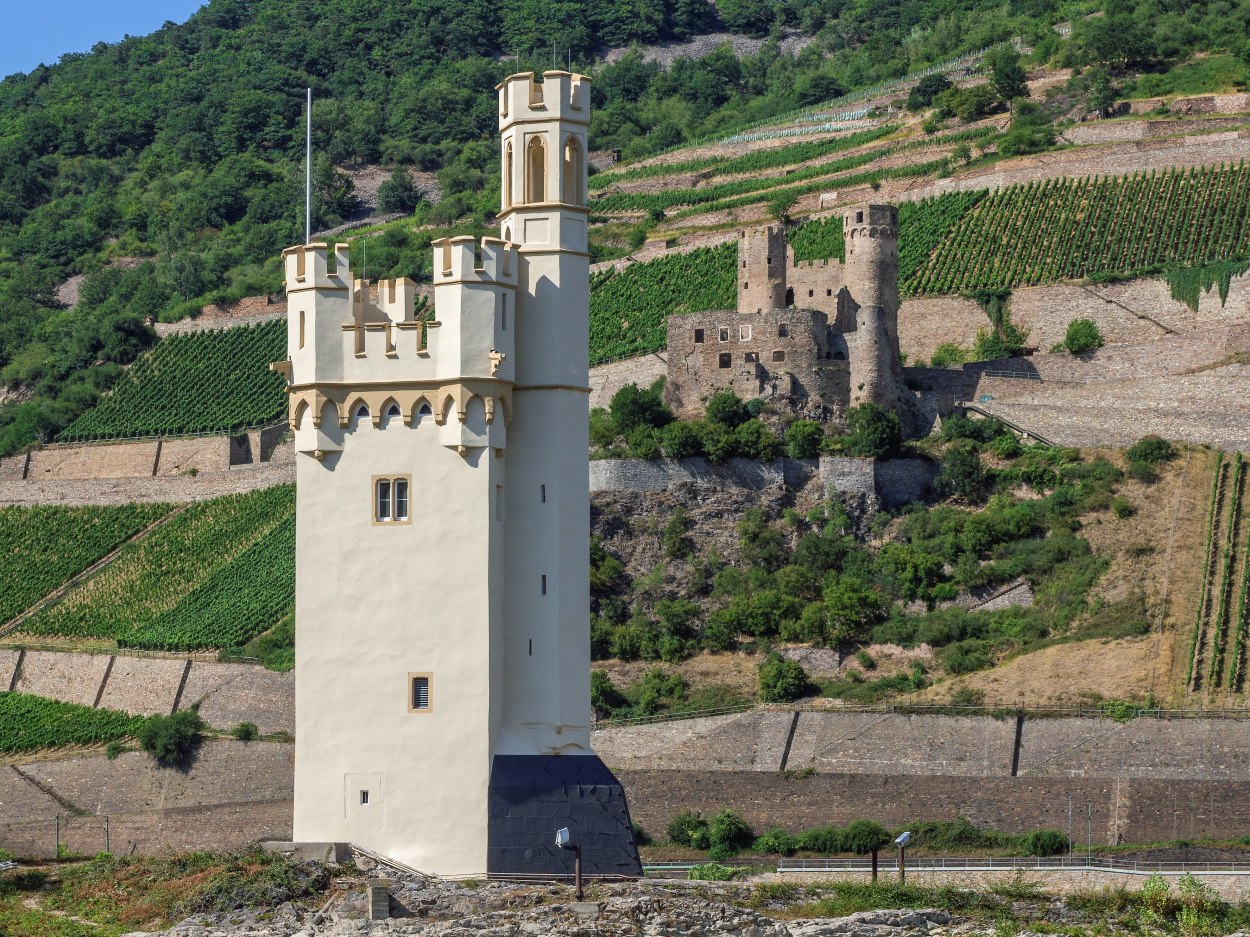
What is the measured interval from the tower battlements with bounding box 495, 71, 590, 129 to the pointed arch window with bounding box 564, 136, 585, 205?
0.31 m

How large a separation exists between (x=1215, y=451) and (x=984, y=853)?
811 inches

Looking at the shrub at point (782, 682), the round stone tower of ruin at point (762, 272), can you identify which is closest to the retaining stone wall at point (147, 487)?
the round stone tower of ruin at point (762, 272)

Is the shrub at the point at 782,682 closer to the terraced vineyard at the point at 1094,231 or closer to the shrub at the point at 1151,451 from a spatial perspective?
the shrub at the point at 1151,451

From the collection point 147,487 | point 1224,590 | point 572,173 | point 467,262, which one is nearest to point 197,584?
point 147,487

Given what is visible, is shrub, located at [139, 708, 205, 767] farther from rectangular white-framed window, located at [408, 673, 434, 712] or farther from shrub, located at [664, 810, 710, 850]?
rectangular white-framed window, located at [408, 673, 434, 712]

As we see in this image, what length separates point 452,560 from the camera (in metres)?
31.4

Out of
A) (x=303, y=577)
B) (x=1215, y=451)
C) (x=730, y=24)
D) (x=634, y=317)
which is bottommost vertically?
(x=303, y=577)

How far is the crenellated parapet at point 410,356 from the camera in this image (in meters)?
31.5

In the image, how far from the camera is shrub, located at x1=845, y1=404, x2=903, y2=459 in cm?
6794

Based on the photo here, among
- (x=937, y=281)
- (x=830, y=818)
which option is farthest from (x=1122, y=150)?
(x=830, y=818)

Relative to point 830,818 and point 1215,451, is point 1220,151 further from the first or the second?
point 830,818

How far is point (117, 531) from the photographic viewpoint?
273ft

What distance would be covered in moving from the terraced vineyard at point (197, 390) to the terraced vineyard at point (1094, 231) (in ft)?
70.0

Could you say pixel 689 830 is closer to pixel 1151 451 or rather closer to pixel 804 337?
pixel 1151 451
